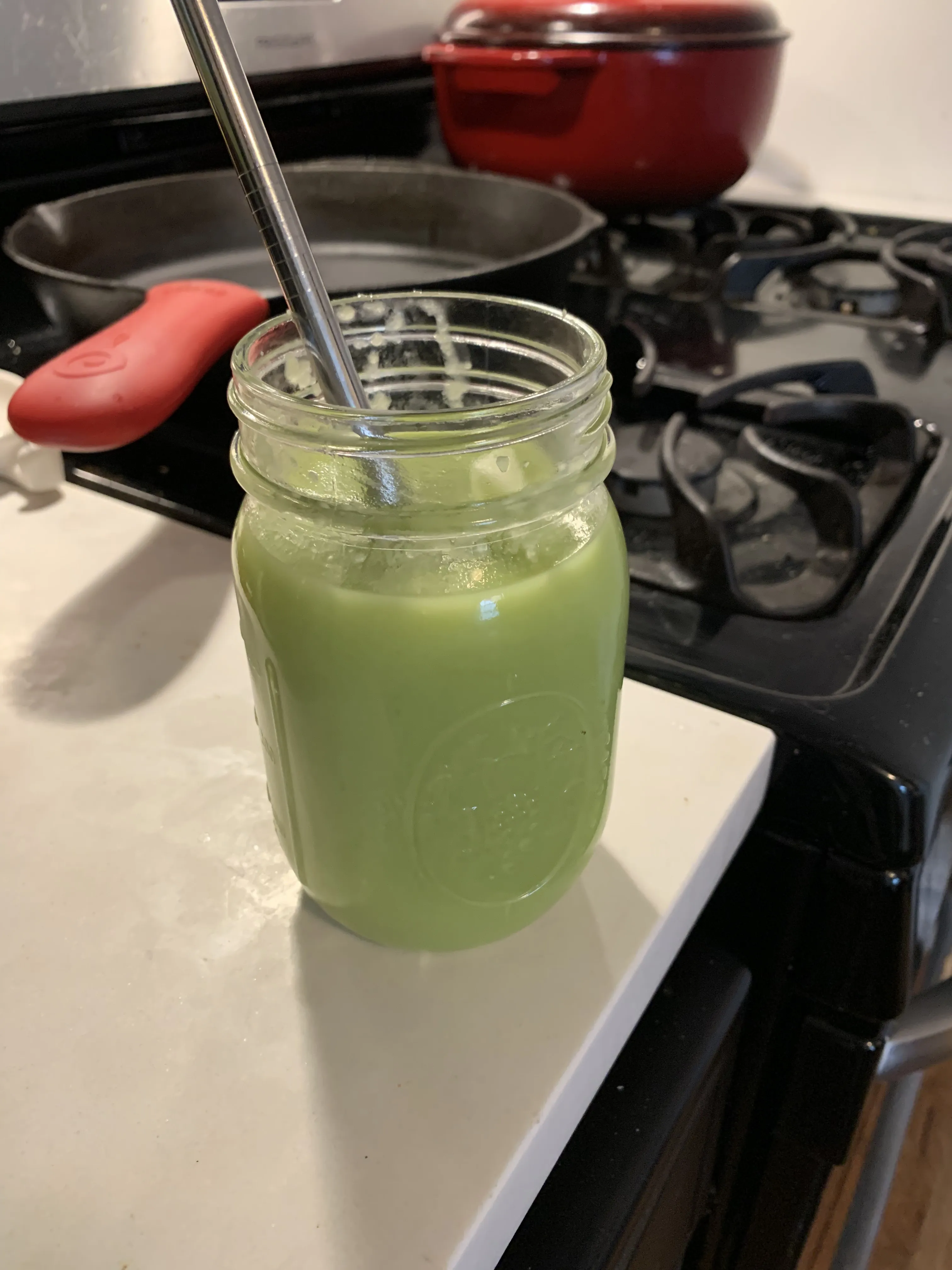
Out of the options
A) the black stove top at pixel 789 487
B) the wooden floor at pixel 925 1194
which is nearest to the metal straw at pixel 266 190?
the black stove top at pixel 789 487

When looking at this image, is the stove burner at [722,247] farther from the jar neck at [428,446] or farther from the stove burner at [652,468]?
the jar neck at [428,446]

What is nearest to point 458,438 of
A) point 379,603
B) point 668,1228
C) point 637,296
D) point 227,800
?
point 379,603

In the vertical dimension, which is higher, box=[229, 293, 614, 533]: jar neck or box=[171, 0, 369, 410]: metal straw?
box=[171, 0, 369, 410]: metal straw

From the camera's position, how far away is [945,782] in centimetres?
43

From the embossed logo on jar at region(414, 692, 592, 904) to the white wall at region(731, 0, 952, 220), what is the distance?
1.08 meters

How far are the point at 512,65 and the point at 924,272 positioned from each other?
1.42ft

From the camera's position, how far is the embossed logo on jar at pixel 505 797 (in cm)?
31

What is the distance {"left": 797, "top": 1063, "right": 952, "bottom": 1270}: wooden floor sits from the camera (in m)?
0.96

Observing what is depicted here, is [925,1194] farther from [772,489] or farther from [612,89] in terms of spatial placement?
[612,89]

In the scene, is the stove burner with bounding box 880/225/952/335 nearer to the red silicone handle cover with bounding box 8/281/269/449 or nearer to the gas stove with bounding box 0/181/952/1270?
the gas stove with bounding box 0/181/952/1270

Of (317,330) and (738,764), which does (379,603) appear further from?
(738,764)

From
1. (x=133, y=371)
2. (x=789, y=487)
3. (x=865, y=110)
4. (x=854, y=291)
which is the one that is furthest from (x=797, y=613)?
(x=865, y=110)

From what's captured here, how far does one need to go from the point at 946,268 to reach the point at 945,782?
62 cm

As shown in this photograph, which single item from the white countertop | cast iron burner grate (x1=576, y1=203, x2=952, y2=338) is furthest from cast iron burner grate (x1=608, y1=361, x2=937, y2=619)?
cast iron burner grate (x1=576, y1=203, x2=952, y2=338)
